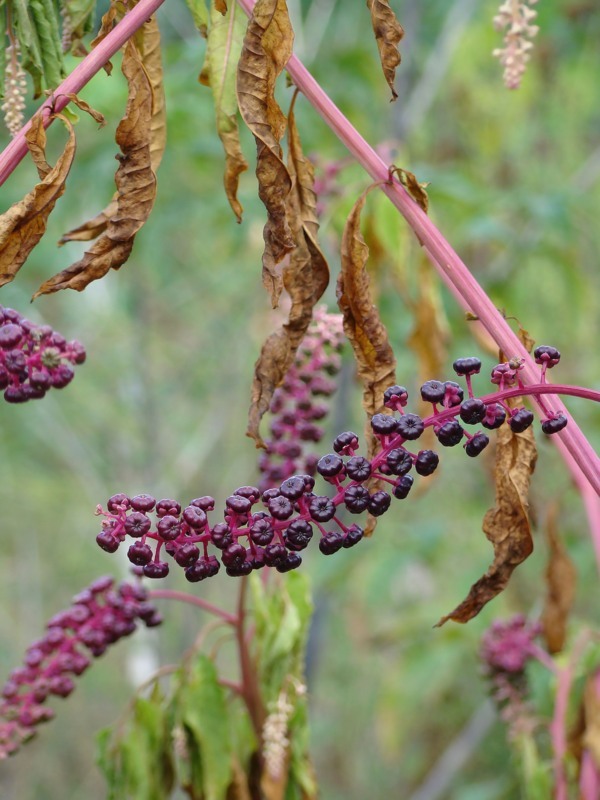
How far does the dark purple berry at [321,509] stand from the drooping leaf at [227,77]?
34 cm

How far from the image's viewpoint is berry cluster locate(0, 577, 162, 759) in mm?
1274

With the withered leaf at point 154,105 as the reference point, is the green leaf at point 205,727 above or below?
below

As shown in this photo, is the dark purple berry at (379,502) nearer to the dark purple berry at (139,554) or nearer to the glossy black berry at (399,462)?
the glossy black berry at (399,462)

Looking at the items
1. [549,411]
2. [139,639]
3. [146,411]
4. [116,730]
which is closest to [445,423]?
[549,411]

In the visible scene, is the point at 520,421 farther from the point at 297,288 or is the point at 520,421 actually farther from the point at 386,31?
the point at 386,31

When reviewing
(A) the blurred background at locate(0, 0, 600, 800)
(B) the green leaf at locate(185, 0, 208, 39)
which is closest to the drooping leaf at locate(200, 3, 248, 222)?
(B) the green leaf at locate(185, 0, 208, 39)

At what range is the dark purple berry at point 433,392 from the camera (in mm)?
818

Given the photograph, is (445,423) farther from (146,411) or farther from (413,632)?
(146,411)

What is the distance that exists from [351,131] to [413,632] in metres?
2.71

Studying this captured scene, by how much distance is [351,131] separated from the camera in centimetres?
92

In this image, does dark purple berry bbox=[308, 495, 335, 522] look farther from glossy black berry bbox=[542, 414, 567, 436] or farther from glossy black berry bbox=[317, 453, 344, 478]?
glossy black berry bbox=[542, 414, 567, 436]

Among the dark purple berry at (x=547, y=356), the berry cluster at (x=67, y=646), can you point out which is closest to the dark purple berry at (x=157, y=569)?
the dark purple berry at (x=547, y=356)

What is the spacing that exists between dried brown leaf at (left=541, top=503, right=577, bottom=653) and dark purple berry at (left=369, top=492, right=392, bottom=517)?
81cm

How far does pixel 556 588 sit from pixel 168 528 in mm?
940
